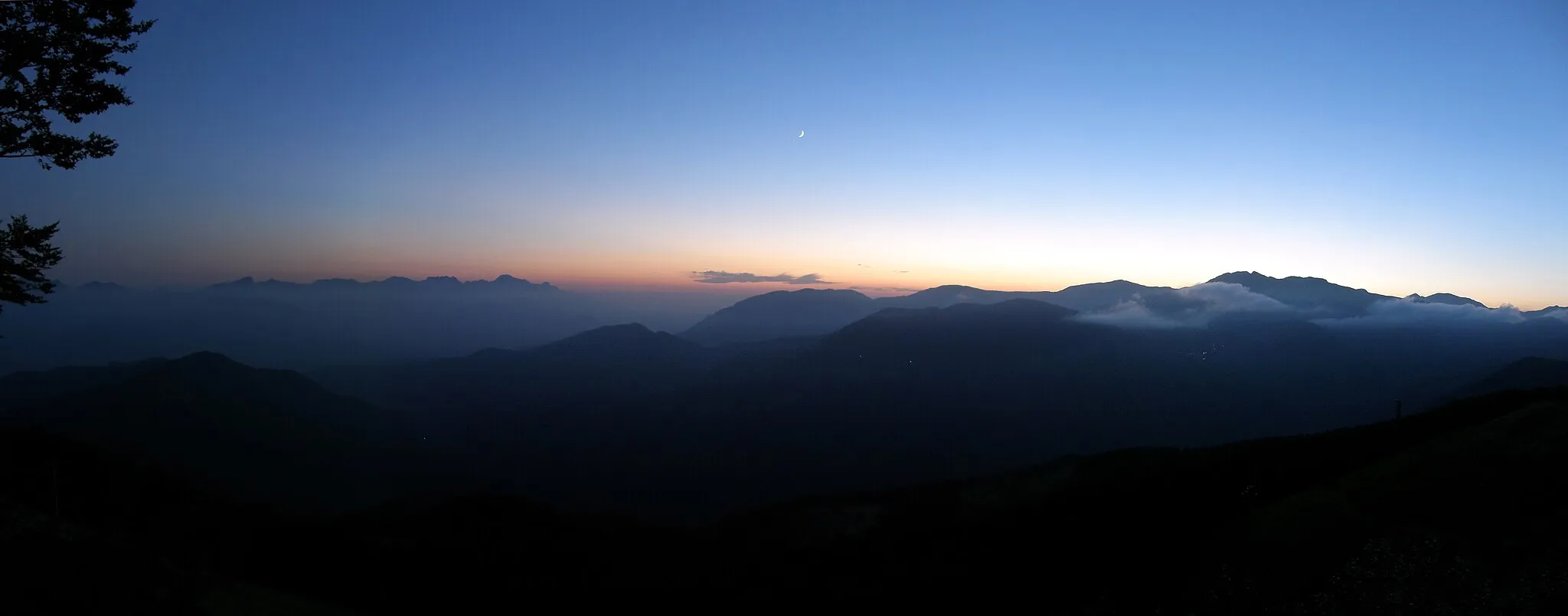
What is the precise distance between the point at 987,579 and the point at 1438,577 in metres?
23.9

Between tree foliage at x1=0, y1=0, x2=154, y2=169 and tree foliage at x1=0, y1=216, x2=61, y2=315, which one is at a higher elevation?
tree foliage at x1=0, y1=0, x2=154, y2=169

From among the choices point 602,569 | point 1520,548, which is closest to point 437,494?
point 602,569

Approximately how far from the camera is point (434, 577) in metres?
46.1

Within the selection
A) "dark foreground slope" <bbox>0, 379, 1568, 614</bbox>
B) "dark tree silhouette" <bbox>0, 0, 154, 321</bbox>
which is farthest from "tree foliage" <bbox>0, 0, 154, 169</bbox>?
"dark foreground slope" <bbox>0, 379, 1568, 614</bbox>

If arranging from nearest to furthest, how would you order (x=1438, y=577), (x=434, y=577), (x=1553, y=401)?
1. (x=1438, y=577)
2. (x=1553, y=401)
3. (x=434, y=577)

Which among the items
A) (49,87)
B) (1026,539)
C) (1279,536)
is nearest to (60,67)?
(49,87)

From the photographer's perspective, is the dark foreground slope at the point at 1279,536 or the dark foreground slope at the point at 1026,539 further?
the dark foreground slope at the point at 1279,536

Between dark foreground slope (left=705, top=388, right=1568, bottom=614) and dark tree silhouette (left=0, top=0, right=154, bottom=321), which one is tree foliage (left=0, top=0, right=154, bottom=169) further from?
dark foreground slope (left=705, top=388, right=1568, bottom=614)

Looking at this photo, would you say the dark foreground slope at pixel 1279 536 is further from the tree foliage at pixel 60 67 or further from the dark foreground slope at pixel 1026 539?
the tree foliage at pixel 60 67

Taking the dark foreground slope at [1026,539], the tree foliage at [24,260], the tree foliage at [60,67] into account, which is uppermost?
the tree foliage at [60,67]

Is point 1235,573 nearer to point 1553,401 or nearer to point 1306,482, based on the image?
point 1306,482

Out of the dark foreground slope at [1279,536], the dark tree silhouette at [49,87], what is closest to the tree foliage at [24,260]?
the dark tree silhouette at [49,87]

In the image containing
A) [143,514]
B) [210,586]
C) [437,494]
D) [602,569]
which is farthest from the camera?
[437,494]

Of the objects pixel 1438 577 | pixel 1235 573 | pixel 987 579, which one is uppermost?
pixel 1438 577
